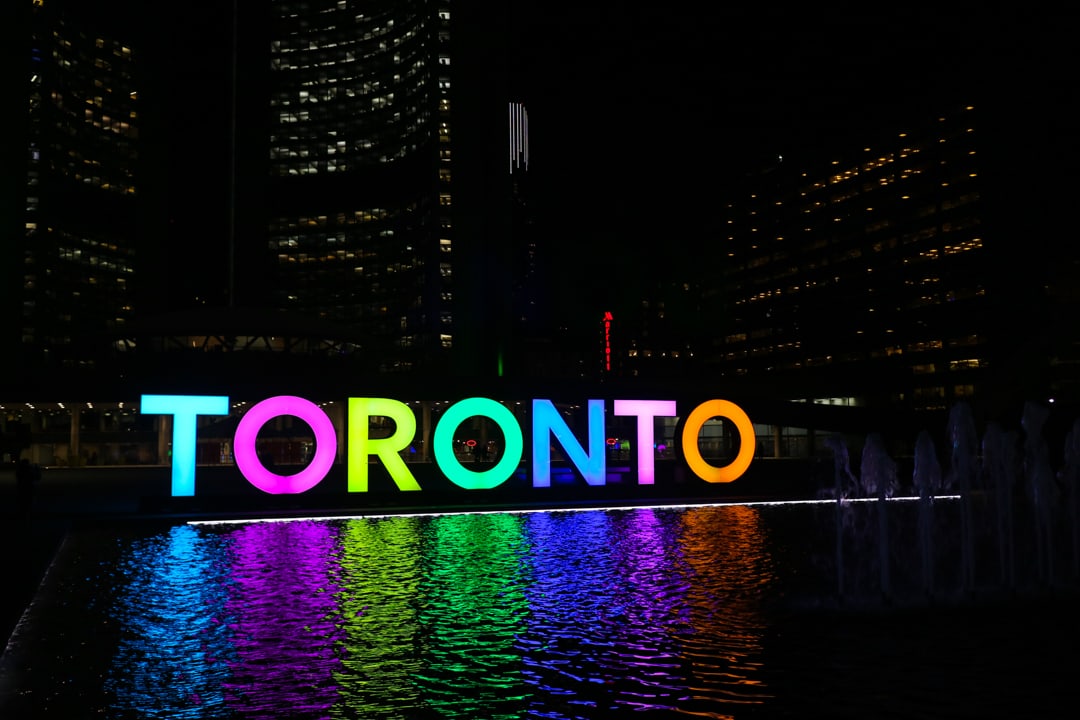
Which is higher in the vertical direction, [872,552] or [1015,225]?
[1015,225]

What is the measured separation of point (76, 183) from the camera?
550 ft

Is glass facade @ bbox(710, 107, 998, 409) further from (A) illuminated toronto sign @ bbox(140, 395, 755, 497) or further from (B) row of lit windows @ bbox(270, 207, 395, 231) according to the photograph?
(A) illuminated toronto sign @ bbox(140, 395, 755, 497)

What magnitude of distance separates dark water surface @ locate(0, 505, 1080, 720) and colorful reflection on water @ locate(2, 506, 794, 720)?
41 millimetres

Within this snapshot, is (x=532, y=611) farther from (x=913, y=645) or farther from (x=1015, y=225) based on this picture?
(x=1015, y=225)

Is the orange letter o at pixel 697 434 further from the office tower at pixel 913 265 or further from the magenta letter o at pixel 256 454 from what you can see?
the office tower at pixel 913 265

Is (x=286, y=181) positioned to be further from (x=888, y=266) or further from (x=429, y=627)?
(x=429, y=627)

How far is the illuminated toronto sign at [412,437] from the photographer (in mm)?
28922

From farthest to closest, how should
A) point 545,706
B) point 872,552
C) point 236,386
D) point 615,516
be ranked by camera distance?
point 236,386, point 615,516, point 872,552, point 545,706

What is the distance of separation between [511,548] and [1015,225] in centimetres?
14468

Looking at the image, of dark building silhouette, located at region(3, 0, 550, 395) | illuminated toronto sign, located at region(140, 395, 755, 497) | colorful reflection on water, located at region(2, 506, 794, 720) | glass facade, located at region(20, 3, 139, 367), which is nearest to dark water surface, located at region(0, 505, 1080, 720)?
colorful reflection on water, located at region(2, 506, 794, 720)

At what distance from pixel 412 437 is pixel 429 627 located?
18697 mm

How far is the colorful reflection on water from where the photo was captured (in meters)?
8.32

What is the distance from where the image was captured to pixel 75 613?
12586 mm

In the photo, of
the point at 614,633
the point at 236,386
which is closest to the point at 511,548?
the point at 614,633
